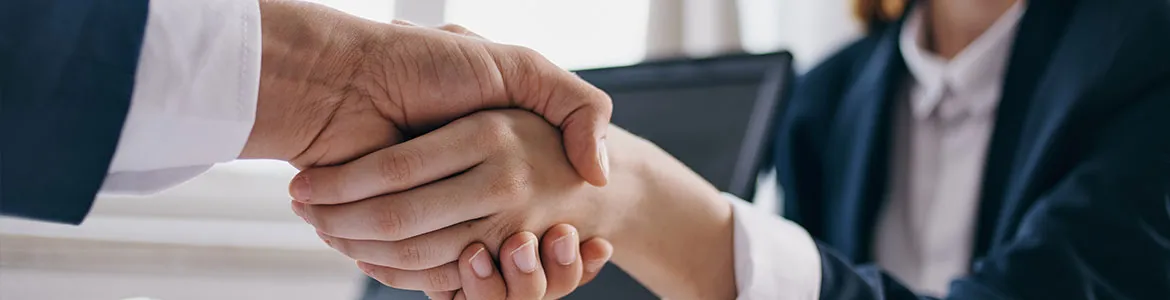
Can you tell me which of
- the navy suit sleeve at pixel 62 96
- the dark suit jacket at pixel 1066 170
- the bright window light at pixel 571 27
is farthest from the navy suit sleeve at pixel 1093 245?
the bright window light at pixel 571 27

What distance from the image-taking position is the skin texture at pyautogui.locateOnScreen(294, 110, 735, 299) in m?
0.66

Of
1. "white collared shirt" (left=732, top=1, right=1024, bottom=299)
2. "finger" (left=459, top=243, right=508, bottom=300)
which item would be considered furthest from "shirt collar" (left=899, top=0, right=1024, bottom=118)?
"finger" (left=459, top=243, right=508, bottom=300)

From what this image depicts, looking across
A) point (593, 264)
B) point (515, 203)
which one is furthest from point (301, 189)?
point (593, 264)

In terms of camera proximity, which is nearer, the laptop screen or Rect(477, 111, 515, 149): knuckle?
Rect(477, 111, 515, 149): knuckle

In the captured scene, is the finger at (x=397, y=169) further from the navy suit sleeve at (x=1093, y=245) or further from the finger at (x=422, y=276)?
the navy suit sleeve at (x=1093, y=245)

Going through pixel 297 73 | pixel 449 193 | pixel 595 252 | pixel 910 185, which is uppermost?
pixel 297 73

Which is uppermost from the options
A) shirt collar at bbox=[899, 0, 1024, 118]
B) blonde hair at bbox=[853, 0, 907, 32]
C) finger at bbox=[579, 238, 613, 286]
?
finger at bbox=[579, 238, 613, 286]

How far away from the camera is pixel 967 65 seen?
3.89 feet

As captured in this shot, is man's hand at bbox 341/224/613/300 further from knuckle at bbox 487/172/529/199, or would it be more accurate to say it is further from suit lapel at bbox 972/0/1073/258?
suit lapel at bbox 972/0/1073/258

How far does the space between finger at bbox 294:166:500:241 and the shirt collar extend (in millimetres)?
719

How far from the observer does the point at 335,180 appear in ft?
2.11

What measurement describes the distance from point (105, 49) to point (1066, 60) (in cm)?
95

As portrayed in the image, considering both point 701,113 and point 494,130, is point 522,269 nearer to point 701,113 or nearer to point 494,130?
point 494,130

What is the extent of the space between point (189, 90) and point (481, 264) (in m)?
0.27
